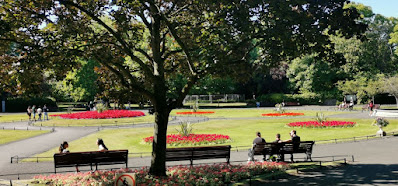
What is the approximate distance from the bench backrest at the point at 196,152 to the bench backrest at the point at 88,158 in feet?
6.20

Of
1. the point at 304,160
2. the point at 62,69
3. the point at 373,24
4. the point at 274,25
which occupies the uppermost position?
the point at 373,24

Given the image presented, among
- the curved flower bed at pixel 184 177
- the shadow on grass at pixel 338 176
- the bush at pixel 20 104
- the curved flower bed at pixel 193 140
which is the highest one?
the bush at pixel 20 104

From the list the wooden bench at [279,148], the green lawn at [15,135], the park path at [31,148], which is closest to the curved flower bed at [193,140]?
the park path at [31,148]

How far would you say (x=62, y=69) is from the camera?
404 inches

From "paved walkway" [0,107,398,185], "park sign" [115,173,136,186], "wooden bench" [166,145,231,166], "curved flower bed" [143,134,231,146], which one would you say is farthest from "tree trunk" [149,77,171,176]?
"curved flower bed" [143,134,231,146]

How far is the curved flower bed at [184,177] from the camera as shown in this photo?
438 inches

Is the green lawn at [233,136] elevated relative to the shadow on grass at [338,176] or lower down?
elevated

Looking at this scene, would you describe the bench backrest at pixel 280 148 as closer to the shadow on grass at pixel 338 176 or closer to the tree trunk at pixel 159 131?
the shadow on grass at pixel 338 176

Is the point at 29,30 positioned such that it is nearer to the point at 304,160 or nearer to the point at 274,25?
the point at 274,25

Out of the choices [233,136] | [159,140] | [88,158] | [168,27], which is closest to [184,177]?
[159,140]

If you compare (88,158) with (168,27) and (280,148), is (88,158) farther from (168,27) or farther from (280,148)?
(280,148)

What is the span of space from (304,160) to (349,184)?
4.66 m

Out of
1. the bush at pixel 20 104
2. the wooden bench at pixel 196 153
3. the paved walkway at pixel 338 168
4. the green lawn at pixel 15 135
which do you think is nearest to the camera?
the paved walkway at pixel 338 168

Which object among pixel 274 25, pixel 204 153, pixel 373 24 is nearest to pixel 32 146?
pixel 204 153
